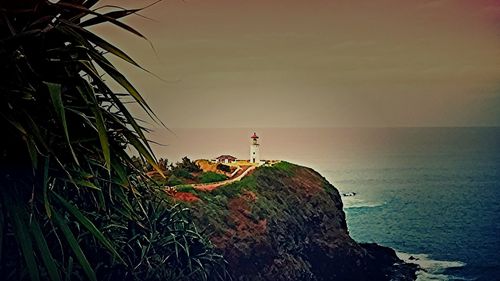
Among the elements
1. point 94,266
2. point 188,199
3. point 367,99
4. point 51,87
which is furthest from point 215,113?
point 51,87

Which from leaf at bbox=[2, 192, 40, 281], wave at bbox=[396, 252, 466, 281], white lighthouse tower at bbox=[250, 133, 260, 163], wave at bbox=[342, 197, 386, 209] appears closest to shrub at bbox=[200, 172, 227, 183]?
white lighthouse tower at bbox=[250, 133, 260, 163]

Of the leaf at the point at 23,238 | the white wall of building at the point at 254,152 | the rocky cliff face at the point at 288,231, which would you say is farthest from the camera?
the white wall of building at the point at 254,152

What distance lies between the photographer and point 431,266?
13.6 ft

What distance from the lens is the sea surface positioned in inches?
162

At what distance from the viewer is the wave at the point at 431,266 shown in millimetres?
4117

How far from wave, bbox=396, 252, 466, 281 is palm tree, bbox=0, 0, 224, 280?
62.7 inches

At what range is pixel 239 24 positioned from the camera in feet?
13.1

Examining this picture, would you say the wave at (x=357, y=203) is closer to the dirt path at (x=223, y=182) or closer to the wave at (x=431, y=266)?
the wave at (x=431, y=266)

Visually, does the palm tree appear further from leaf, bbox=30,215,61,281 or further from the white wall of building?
the white wall of building

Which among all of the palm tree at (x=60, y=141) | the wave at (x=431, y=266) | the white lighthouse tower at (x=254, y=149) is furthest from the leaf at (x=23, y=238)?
the wave at (x=431, y=266)

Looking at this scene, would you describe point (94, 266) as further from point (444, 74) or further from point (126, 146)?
point (444, 74)

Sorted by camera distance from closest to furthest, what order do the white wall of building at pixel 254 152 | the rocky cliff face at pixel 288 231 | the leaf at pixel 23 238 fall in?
the leaf at pixel 23 238, the rocky cliff face at pixel 288 231, the white wall of building at pixel 254 152

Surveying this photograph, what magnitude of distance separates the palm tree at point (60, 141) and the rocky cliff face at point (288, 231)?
71 centimetres

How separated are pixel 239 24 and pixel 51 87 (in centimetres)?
179
